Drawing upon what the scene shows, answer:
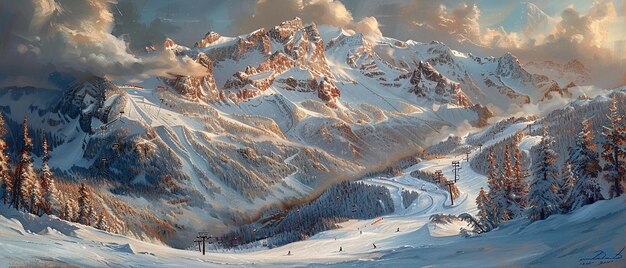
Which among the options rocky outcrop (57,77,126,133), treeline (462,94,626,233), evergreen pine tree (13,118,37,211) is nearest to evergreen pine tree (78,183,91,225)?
evergreen pine tree (13,118,37,211)

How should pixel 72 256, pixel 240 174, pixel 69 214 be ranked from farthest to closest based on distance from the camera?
pixel 240 174 < pixel 69 214 < pixel 72 256

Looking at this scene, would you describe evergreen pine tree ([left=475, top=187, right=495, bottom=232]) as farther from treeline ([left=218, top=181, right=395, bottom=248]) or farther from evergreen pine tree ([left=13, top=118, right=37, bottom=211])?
treeline ([left=218, top=181, right=395, bottom=248])

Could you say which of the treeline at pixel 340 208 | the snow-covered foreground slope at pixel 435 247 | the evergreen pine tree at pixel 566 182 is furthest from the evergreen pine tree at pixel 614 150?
the treeline at pixel 340 208

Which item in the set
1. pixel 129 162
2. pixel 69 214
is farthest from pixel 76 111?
pixel 69 214

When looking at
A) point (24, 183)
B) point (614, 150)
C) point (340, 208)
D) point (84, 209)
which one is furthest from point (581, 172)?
point (340, 208)

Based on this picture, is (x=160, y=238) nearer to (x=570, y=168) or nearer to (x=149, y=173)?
(x=149, y=173)

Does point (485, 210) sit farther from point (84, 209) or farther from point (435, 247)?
point (84, 209)
